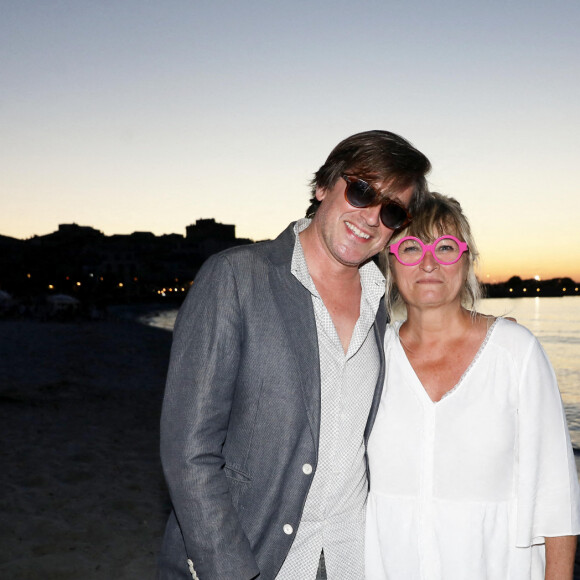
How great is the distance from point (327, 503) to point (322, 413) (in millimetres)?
371

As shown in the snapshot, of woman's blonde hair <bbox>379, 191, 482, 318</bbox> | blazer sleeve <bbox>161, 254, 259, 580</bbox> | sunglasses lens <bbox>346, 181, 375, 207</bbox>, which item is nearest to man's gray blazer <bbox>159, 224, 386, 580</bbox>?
blazer sleeve <bbox>161, 254, 259, 580</bbox>

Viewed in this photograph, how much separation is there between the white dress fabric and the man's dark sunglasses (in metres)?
0.71

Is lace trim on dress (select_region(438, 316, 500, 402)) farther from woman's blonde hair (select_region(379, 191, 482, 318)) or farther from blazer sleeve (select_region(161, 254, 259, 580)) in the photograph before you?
blazer sleeve (select_region(161, 254, 259, 580))

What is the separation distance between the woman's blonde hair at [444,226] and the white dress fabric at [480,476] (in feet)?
1.22

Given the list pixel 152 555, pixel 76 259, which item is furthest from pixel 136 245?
pixel 152 555

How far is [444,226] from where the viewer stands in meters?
2.89

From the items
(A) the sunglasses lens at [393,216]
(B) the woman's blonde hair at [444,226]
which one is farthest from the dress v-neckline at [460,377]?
(A) the sunglasses lens at [393,216]

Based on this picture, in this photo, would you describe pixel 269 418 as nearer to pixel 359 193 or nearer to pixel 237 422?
pixel 237 422

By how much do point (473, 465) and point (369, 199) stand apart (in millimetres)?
1298

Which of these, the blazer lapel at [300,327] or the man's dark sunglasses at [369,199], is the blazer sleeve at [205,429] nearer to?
the blazer lapel at [300,327]

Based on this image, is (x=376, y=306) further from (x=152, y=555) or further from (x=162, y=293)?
(x=162, y=293)

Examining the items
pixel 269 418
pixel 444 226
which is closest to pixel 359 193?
pixel 444 226

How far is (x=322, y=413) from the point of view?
7.66 ft

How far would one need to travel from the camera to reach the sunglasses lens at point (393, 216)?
2729 millimetres
